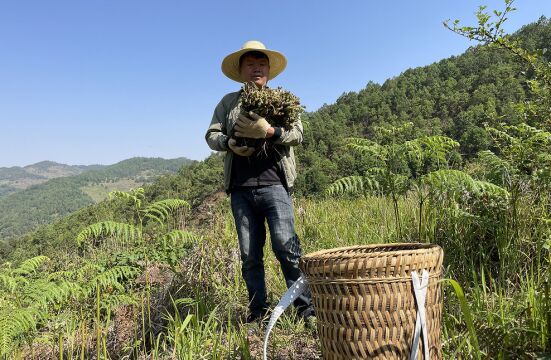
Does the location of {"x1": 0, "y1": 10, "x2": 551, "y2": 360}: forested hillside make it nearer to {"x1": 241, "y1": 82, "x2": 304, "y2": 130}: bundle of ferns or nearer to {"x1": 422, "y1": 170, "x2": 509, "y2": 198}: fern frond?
{"x1": 422, "y1": 170, "x2": 509, "y2": 198}: fern frond

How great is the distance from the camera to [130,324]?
10.4 feet

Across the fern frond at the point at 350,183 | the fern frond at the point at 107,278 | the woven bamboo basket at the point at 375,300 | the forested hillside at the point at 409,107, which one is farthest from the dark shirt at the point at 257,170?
the forested hillside at the point at 409,107

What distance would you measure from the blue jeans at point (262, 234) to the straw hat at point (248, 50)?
1001 mm

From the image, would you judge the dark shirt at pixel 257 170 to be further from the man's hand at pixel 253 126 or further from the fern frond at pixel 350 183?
the fern frond at pixel 350 183

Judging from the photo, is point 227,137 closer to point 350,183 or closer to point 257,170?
point 257,170

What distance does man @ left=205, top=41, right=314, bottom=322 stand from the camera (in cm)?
268

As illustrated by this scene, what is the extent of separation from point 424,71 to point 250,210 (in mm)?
76064

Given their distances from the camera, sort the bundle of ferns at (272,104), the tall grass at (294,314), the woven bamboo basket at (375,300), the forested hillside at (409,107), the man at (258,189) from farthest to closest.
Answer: the forested hillside at (409,107)
the man at (258,189)
the bundle of ferns at (272,104)
the tall grass at (294,314)
the woven bamboo basket at (375,300)

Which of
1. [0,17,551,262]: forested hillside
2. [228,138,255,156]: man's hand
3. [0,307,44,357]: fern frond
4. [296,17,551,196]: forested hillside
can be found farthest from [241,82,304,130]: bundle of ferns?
[296,17,551,196]: forested hillside

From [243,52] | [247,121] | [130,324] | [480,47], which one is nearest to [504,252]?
[480,47]

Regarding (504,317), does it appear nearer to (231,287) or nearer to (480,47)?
(480,47)

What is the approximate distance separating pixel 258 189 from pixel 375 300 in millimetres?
1532

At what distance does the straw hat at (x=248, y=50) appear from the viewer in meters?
2.83

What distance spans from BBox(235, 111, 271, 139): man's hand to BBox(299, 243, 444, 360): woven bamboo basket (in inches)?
46.1
